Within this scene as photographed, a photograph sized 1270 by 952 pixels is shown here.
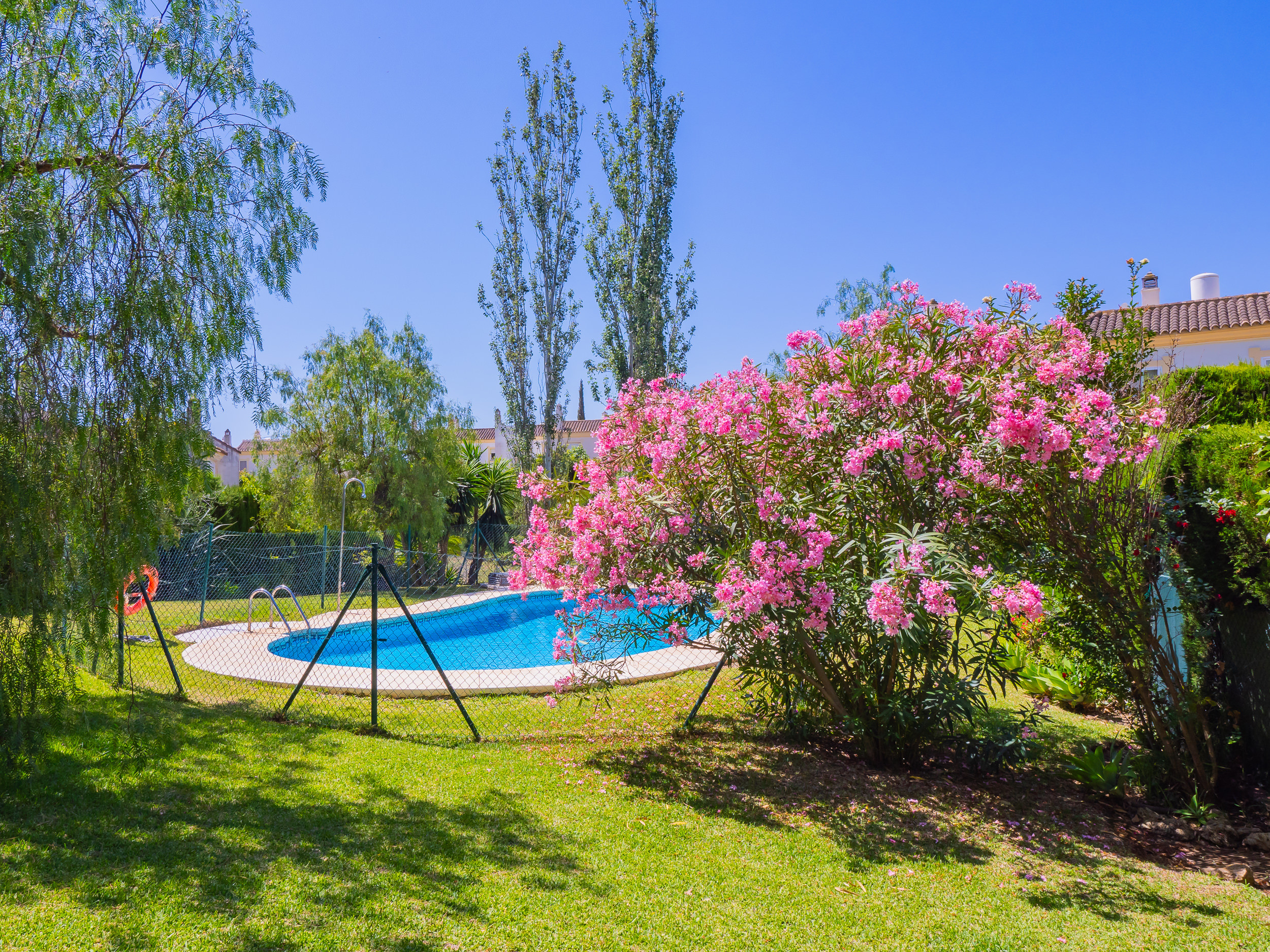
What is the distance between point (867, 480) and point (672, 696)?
413 cm

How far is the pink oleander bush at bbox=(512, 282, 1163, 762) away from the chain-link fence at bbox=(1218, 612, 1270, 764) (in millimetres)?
1668

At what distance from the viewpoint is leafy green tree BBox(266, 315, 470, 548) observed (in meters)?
21.1

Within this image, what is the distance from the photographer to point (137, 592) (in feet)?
31.1

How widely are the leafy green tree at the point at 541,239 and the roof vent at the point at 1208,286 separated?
18902 mm

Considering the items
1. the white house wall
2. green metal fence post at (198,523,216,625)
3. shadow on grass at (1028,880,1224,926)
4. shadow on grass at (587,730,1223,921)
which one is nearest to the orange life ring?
green metal fence post at (198,523,216,625)

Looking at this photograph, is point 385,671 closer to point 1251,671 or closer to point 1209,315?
point 1251,671

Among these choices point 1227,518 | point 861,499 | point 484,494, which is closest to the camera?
point 861,499

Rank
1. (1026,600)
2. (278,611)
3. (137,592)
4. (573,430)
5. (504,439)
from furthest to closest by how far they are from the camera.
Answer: (573,430) < (504,439) < (278,611) < (137,592) < (1026,600)

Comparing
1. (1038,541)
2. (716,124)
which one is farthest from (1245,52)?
(1038,541)

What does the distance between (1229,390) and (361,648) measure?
11.5m

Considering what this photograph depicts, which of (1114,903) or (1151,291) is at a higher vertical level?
(1151,291)

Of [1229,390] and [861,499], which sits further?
[1229,390]

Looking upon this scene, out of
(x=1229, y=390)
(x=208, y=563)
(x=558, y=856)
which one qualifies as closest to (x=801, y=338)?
(x=558, y=856)

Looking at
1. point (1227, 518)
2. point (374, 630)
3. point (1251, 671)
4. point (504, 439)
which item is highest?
point (504, 439)
